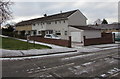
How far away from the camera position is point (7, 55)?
12.2m

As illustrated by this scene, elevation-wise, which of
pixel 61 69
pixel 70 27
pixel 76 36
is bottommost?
pixel 61 69

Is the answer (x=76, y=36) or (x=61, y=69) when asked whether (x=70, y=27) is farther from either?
(x=61, y=69)

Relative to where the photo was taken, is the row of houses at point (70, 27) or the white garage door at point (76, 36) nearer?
the white garage door at point (76, 36)

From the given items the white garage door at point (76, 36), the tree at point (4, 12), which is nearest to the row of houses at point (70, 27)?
the white garage door at point (76, 36)

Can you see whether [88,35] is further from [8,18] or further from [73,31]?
[8,18]

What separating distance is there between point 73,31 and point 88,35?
10.8ft

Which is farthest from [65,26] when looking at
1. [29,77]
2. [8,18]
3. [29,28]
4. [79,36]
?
[29,77]

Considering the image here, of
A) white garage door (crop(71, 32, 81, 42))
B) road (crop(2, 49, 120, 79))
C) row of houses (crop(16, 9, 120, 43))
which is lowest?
road (crop(2, 49, 120, 79))

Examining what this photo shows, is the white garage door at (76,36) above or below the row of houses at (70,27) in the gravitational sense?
below

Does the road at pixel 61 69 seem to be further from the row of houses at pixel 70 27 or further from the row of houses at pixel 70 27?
the row of houses at pixel 70 27

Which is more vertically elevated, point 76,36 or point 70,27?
point 70,27

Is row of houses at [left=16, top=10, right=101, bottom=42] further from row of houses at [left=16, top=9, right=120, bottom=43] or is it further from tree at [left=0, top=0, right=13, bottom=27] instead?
tree at [left=0, top=0, right=13, bottom=27]

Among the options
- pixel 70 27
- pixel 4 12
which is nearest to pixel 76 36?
pixel 70 27

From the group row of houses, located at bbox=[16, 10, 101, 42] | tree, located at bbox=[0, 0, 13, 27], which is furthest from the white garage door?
tree, located at bbox=[0, 0, 13, 27]
